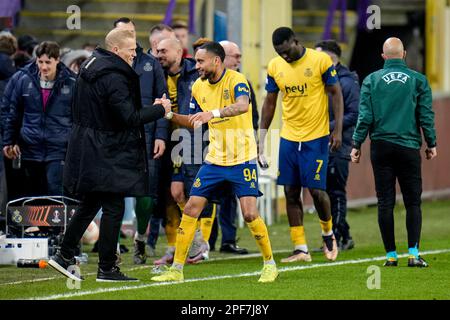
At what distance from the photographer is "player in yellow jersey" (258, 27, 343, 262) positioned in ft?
44.1

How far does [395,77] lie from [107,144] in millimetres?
3100

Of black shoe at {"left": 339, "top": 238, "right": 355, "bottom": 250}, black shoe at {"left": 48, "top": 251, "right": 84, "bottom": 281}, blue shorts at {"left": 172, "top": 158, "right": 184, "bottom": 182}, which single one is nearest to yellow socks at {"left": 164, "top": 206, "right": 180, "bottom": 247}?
blue shorts at {"left": 172, "top": 158, "right": 184, "bottom": 182}

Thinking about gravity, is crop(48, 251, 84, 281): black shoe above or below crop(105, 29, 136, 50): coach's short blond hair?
below

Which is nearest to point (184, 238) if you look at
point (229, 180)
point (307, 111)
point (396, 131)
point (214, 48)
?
point (229, 180)

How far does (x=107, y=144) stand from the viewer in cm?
1094

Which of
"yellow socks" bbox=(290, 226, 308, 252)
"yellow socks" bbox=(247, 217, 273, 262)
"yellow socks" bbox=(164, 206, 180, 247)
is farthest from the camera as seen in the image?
"yellow socks" bbox=(164, 206, 180, 247)

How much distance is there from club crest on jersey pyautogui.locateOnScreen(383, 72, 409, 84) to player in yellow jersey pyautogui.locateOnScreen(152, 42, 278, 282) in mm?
1514

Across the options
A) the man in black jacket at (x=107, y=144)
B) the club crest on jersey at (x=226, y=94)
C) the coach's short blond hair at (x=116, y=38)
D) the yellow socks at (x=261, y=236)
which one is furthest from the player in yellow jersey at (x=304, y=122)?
the coach's short blond hair at (x=116, y=38)

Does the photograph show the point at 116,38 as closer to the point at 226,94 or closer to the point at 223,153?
the point at 226,94

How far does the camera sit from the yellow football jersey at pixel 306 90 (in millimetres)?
13453

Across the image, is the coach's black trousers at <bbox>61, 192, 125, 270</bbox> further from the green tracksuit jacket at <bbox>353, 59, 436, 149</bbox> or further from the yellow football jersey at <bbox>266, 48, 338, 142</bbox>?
the yellow football jersey at <bbox>266, 48, 338, 142</bbox>

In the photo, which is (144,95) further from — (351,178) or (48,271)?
(351,178)
